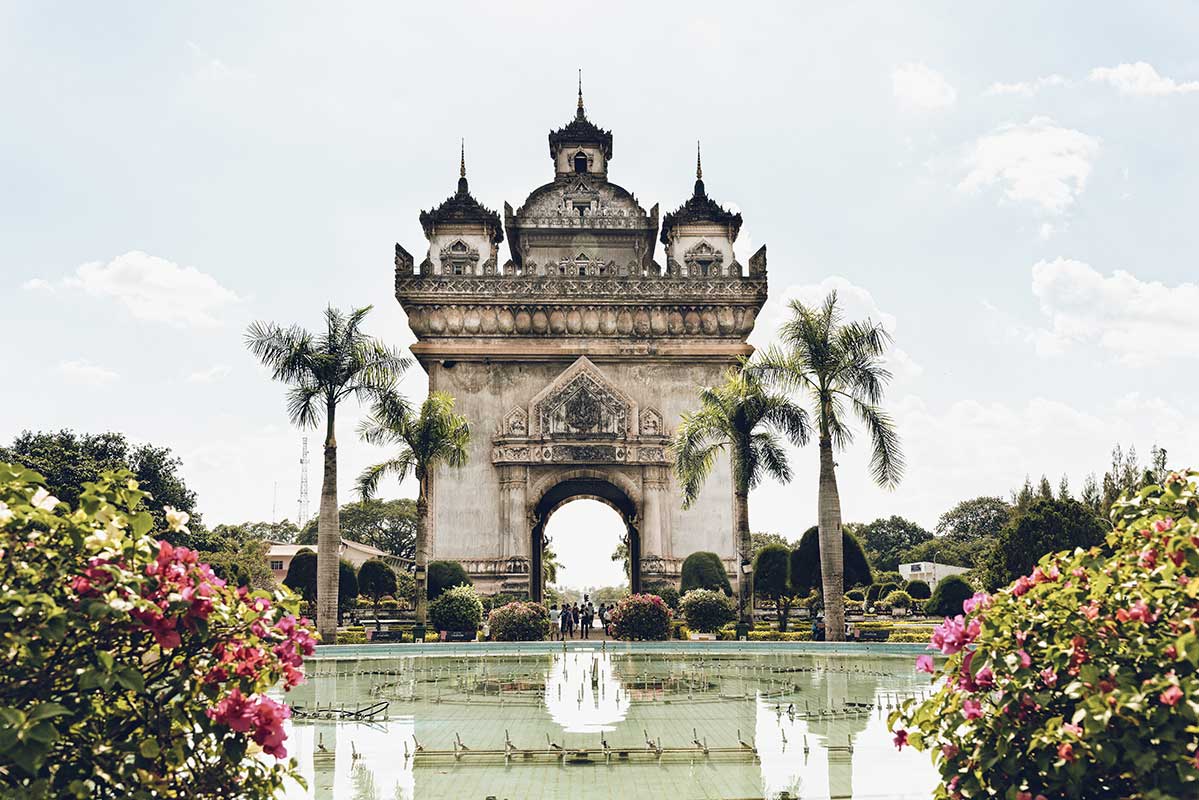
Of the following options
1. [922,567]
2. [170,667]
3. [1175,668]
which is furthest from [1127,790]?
[922,567]

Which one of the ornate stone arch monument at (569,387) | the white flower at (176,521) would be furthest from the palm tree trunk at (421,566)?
the white flower at (176,521)

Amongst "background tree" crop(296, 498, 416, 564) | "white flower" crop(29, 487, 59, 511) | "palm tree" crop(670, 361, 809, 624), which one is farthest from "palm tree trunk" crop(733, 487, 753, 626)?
"background tree" crop(296, 498, 416, 564)

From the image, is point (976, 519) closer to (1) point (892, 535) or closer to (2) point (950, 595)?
(1) point (892, 535)

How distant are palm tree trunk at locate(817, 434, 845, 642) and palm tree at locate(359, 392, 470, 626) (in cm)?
1137

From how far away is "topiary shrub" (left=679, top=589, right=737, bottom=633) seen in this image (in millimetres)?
32062

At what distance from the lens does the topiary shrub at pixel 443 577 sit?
121 ft

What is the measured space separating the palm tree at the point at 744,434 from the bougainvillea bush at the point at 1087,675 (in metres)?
22.6

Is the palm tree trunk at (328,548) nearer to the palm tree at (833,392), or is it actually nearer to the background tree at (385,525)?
the palm tree at (833,392)

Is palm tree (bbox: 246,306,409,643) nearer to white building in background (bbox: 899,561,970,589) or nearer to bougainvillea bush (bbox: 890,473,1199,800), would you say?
bougainvillea bush (bbox: 890,473,1199,800)

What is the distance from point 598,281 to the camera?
42.4 meters

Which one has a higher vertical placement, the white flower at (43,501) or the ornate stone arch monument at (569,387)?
the ornate stone arch monument at (569,387)

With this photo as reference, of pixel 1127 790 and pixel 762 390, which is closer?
pixel 1127 790

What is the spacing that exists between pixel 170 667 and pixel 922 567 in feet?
258

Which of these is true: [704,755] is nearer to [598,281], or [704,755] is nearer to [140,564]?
[140,564]
